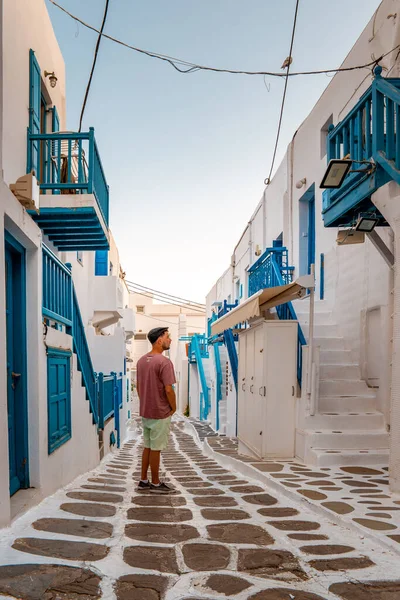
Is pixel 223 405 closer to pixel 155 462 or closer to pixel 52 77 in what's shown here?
pixel 52 77

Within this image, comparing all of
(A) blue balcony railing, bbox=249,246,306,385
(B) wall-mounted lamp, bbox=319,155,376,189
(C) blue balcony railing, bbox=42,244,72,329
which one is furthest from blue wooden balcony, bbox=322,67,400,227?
(C) blue balcony railing, bbox=42,244,72,329

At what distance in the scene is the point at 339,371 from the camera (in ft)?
24.9

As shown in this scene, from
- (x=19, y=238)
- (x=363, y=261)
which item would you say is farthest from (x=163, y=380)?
(x=363, y=261)

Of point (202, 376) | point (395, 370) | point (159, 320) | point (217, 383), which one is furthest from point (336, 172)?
point (159, 320)

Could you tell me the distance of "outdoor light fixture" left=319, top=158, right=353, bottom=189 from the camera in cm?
502

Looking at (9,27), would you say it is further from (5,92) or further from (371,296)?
(371,296)

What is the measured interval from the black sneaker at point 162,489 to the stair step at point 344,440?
89.9 inches

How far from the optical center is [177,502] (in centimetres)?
438

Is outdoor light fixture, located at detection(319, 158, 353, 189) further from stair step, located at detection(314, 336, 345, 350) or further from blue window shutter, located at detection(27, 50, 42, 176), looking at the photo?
blue window shutter, located at detection(27, 50, 42, 176)

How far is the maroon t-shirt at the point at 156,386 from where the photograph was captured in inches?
188

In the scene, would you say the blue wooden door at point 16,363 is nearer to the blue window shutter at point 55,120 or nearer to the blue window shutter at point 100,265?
the blue window shutter at point 55,120

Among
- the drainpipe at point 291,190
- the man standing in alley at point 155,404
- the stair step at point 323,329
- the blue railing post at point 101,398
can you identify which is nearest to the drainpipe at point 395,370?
the man standing in alley at point 155,404

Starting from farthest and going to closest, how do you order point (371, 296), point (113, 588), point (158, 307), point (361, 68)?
1. point (158, 307)
2. point (361, 68)
3. point (371, 296)
4. point (113, 588)

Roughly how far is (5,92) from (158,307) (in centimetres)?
3760
